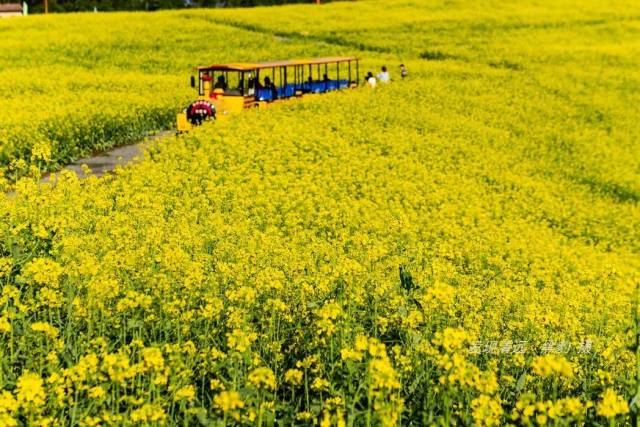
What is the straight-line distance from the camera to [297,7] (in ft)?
225

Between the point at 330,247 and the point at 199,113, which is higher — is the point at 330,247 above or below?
below

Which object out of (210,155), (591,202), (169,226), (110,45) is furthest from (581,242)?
(110,45)

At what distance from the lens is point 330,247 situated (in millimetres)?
10234

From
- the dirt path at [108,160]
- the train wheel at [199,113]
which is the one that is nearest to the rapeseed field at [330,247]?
the dirt path at [108,160]

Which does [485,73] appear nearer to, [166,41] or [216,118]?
[216,118]

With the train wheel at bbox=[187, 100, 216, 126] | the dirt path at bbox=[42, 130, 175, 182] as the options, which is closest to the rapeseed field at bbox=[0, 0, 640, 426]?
the dirt path at bbox=[42, 130, 175, 182]

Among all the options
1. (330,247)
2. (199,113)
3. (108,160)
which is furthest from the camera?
(199,113)

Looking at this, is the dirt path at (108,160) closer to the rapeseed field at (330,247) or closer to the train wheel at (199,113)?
the rapeseed field at (330,247)

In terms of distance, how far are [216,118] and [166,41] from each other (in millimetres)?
30007

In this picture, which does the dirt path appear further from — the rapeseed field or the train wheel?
the train wheel

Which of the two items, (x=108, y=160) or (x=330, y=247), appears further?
(x=108, y=160)

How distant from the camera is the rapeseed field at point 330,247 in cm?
483

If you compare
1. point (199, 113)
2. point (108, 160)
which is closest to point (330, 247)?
point (108, 160)

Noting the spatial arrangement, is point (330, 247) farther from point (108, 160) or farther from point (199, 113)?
point (199, 113)
